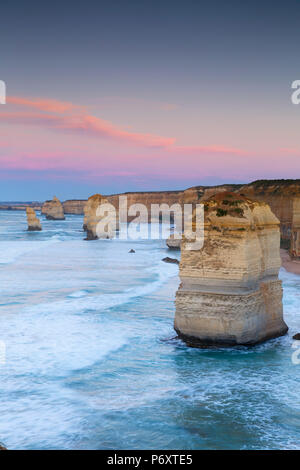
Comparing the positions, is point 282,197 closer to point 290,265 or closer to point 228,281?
point 290,265

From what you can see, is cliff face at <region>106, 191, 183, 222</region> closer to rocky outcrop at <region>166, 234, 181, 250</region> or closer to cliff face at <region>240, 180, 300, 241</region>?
rocky outcrop at <region>166, 234, 181, 250</region>

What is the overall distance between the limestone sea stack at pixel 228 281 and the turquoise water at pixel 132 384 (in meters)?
0.55

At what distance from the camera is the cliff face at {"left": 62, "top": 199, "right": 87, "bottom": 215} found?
596 ft

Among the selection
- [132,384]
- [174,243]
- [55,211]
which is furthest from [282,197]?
[55,211]

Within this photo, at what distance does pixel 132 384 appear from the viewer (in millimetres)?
10867

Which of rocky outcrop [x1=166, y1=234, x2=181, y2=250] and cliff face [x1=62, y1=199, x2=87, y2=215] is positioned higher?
cliff face [x1=62, y1=199, x2=87, y2=215]

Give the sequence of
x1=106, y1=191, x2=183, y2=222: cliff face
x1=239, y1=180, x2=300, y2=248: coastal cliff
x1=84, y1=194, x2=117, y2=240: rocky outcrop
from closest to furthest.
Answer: x1=239, y1=180, x2=300, y2=248: coastal cliff
x1=84, y1=194, x2=117, y2=240: rocky outcrop
x1=106, y1=191, x2=183, y2=222: cliff face

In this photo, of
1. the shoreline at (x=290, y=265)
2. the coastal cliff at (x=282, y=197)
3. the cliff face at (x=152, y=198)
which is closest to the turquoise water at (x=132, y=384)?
the shoreline at (x=290, y=265)

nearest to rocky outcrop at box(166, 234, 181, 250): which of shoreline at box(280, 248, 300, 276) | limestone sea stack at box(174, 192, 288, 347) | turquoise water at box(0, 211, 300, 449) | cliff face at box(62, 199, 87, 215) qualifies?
shoreline at box(280, 248, 300, 276)

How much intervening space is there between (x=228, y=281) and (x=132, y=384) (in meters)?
Result: 3.88

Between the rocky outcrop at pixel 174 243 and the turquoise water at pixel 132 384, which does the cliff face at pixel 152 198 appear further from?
the turquoise water at pixel 132 384

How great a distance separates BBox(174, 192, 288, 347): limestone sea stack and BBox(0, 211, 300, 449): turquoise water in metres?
0.55

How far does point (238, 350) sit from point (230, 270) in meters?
2.26
